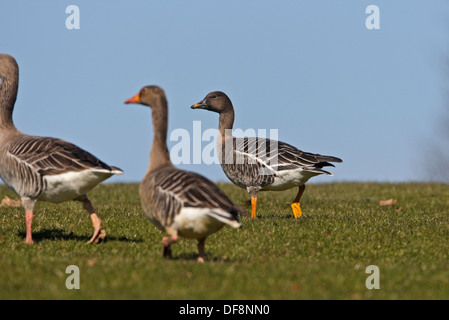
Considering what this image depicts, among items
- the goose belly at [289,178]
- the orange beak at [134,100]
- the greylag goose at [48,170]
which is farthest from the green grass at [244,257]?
the orange beak at [134,100]

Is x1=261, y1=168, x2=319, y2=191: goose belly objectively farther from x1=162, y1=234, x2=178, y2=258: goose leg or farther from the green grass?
x1=162, y1=234, x2=178, y2=258: goose leg

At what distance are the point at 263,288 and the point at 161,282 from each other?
1.50m

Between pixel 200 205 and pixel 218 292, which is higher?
pixel 200 205

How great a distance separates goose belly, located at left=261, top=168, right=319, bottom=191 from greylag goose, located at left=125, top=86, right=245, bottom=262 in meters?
7.04

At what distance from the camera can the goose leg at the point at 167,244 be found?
32.4 ft

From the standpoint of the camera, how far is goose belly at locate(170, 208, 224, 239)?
9492 millimetres

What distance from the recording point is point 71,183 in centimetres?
1244

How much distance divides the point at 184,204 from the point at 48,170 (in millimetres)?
4189

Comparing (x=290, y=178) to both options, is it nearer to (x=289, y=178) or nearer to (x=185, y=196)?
(x=289, y=178)

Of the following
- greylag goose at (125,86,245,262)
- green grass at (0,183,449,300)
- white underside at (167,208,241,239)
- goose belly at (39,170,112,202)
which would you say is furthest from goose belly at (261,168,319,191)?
white underside at (167,208,241,239)
